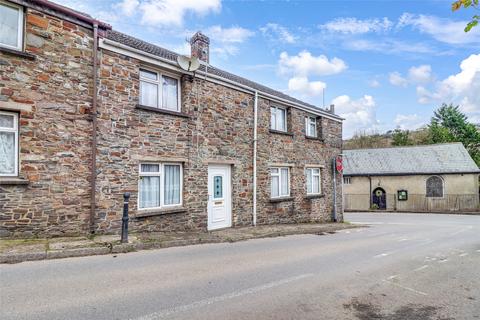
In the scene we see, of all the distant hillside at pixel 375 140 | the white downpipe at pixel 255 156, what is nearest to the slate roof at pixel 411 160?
the distant hillside at pixel 375 140

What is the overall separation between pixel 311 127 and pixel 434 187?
20.5 metres

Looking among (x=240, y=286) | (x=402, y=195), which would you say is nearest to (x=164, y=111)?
(x=240, y=286)

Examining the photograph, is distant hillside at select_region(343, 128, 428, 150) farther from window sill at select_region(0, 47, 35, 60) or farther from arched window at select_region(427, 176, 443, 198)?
window sill at select_region(0, 47, 35, 60)

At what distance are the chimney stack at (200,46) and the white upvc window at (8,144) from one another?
30.9 feet

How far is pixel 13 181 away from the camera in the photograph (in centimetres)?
662

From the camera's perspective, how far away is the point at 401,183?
101 ft

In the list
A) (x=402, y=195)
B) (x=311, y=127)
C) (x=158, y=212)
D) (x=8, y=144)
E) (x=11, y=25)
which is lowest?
(x=402, y=195)

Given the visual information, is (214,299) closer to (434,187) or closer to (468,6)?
(468,6)

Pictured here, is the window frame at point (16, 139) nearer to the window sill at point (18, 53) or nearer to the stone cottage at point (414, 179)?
the window sill at point (18, 53)

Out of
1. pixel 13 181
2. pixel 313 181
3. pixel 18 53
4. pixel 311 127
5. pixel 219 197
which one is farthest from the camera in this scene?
pixel 311 127

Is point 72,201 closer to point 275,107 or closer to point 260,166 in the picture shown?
point 260,166

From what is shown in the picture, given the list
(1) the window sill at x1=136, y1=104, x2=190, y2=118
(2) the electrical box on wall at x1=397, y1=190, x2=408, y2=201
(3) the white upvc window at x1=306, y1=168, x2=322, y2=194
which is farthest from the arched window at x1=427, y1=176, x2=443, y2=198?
(1) the window sill at x1=136, y1=104, x2=190, y2=118

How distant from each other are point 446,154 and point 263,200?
26.9 m

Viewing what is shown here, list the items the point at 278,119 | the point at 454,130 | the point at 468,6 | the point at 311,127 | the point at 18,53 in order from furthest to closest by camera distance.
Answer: the point at 454,130 < the point at 311,127 < the point at 278,119 < the point at 18,53 < the point at 468,6
